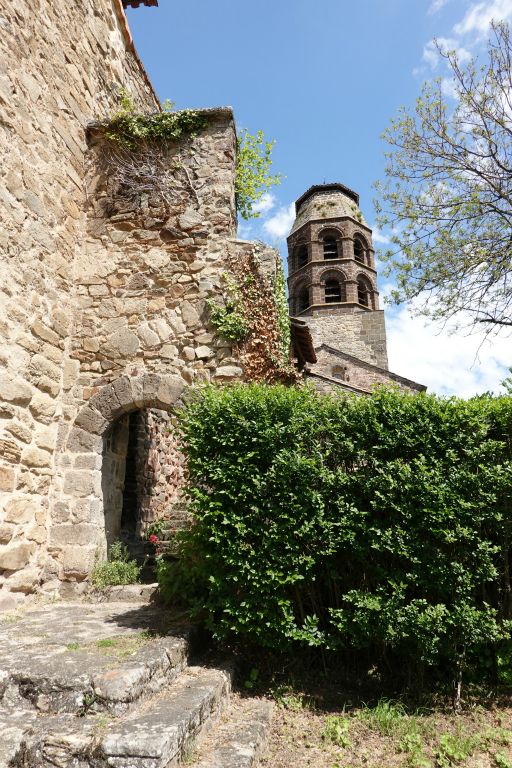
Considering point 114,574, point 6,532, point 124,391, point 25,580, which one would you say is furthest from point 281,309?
point 25,580

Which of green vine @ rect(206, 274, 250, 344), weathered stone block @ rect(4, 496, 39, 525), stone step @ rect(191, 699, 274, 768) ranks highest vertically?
green vine @ rect(206, 274, 250, 344)

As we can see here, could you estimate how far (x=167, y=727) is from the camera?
2.43 m

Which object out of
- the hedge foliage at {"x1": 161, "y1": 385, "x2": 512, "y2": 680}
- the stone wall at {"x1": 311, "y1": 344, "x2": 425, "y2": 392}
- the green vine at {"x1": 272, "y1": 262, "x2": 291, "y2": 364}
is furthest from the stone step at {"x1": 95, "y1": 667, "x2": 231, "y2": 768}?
the stone wall at {"x1": 311, "y1": 344, "x2": 425, "y2": 392}

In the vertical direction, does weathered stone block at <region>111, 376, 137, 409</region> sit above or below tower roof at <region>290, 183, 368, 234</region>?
below

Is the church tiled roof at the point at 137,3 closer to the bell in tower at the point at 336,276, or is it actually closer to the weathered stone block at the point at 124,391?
the weathered stone block at the point at 124,391

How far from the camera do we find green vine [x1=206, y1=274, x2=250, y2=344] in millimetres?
5566

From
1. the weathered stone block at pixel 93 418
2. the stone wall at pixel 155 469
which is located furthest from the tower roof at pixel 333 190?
the weathered stone block at pixel 93 418

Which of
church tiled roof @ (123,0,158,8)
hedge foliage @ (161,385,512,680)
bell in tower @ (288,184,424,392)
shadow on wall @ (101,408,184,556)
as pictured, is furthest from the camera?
bell in tower @ (288,184,424,392)

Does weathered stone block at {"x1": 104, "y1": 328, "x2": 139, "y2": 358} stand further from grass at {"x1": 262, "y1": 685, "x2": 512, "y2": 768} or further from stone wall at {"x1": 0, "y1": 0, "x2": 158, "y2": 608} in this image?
grass at {"x1": 262, "y1": 685, "x2": 512, "y2": 768}

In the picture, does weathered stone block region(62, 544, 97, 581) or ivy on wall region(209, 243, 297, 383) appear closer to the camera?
weathered stone block region(62, 544, 97, 581)

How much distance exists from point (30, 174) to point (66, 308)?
143 centimetres

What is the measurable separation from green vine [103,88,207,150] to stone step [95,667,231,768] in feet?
19.1

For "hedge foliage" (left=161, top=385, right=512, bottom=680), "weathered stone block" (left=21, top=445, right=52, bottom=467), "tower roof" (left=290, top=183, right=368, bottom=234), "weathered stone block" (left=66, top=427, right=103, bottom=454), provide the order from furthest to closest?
"tower roof" (left=290, top=183, right=368, bottom=234) → "weathered stone block" (left=66, top=427, right=103, bottom=454) → "weathered stone block" (left=21, top=445, right=52, bottom=467) → "hedge foliage" (left=161, top=385, right=512, bottom=680)

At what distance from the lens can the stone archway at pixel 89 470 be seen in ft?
17.2
